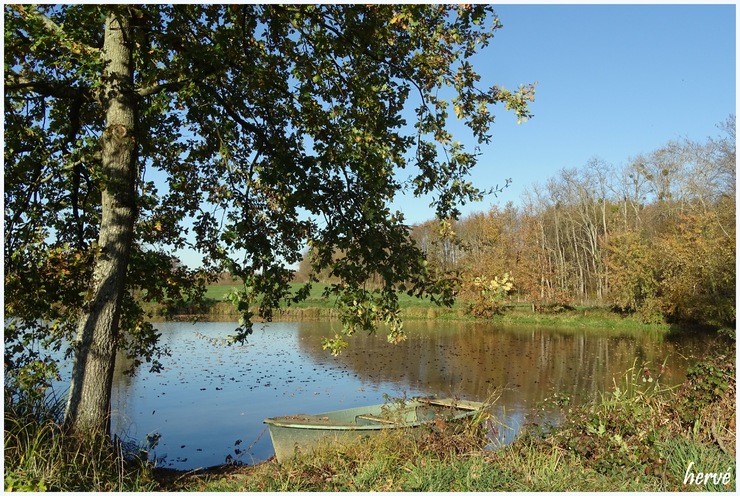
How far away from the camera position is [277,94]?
25.7 ft

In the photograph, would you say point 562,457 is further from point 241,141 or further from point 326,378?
point 326,378

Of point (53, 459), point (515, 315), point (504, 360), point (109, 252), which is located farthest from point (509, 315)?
point (53, 459)

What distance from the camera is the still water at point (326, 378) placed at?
39.2 ft

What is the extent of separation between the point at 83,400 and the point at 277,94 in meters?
4.32

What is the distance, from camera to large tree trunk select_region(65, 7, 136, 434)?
6.70m

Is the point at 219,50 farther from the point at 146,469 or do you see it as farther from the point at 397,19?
the point at 146,469

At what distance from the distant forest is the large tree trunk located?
12.2m

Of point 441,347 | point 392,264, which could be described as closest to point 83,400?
point 392,264

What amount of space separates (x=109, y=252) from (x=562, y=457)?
5525mm

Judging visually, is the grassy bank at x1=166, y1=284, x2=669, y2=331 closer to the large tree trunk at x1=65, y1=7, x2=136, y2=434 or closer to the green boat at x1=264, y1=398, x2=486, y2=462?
the green boat at x1=264, y1=398, x2=486, y2=462

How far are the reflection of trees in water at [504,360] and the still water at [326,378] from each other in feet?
0.14

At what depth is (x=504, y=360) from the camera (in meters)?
22.2

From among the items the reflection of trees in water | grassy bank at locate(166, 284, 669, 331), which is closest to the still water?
the reflection of trees in water

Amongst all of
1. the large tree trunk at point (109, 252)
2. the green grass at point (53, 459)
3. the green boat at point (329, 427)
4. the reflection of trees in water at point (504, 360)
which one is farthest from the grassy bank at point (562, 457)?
the reflection of trees in water at point (504, 360)
